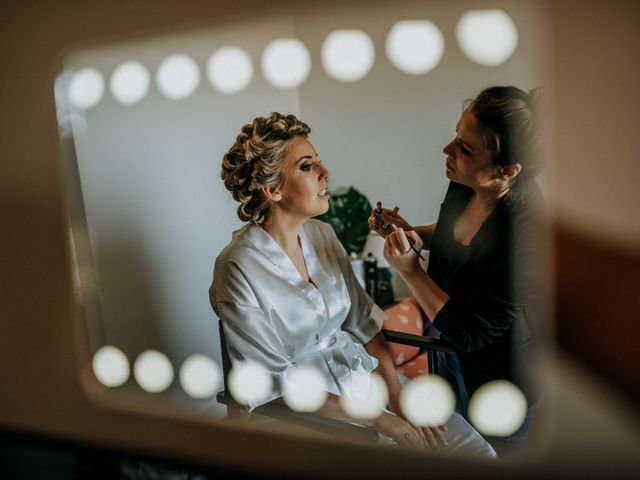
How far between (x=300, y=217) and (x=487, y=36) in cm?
35

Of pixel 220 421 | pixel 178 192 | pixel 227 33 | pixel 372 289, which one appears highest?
pixel 227 33

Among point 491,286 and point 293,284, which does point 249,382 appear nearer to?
point 293,284

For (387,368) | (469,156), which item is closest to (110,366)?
(387,368)

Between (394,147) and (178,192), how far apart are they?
0.41 m

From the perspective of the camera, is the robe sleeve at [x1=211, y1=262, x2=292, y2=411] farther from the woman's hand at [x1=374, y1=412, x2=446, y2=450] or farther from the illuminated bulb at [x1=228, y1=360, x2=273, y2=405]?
the woman's hand at [x1=374, y1=412, x2=446, y2=450]

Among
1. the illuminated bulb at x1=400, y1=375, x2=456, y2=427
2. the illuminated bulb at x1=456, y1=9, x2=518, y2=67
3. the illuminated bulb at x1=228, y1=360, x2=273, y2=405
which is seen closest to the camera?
the illuminated bulb at x1=456, y1=9, x2=518, y2=67

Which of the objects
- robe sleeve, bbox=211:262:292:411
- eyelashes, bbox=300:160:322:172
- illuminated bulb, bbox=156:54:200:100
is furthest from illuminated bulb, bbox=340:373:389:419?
illuminated bulb, bbox=156:54:200:100

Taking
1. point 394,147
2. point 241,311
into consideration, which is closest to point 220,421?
point 241,311

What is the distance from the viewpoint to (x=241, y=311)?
0.82 meters

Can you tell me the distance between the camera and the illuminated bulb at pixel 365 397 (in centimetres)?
78

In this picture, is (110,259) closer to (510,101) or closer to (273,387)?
(273,387)

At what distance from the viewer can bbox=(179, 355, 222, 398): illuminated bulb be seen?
0.89 meters

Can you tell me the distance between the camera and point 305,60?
75 cm

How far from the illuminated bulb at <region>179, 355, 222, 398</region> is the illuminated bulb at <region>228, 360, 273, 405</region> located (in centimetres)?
4
